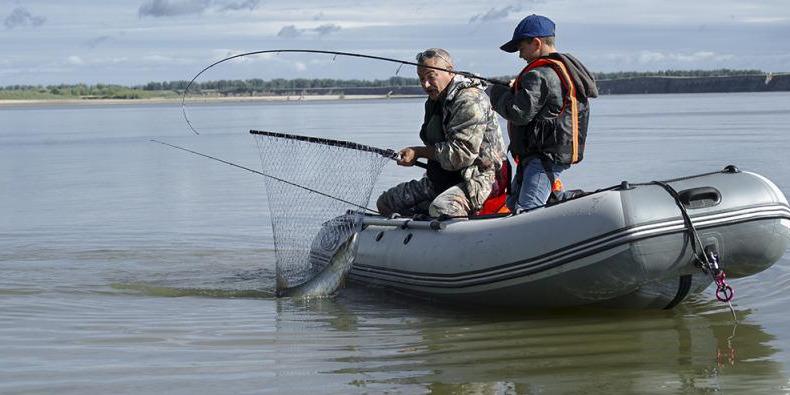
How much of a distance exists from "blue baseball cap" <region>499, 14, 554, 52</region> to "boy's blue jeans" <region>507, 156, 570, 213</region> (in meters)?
0.75

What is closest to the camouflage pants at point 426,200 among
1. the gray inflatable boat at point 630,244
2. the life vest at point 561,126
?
the gray inflatable boat at point 630,244

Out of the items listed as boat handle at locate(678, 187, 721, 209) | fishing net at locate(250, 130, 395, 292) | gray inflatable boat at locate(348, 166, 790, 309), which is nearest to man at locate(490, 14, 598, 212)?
gray inflatable boat at locate(348, 166, 790, 309)

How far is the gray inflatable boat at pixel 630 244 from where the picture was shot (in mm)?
6461

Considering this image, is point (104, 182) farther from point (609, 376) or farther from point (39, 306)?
point (609, 376)

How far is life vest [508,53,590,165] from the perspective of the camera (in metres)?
6.88

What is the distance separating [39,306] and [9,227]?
4.88m

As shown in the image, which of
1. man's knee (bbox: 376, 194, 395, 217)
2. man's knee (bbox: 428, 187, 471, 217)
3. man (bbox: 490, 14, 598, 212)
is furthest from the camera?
man's knee (bbox: 376, 194, 395, 217)

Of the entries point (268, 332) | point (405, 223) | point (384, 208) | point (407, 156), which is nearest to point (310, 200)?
point (384, 208)

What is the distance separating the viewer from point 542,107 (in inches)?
271

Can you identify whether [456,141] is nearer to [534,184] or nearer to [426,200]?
[534,184]

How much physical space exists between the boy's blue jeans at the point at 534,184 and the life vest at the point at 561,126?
0.22 feet

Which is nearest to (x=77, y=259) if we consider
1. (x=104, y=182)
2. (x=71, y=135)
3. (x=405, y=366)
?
(x=405, y=366)

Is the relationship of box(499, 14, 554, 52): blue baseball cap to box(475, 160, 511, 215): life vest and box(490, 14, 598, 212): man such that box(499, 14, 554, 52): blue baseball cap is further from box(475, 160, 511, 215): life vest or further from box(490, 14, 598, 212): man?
box(475, 160, 511, 215): life vest

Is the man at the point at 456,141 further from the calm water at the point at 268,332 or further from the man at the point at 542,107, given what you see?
the calm water at the point at 268,332
